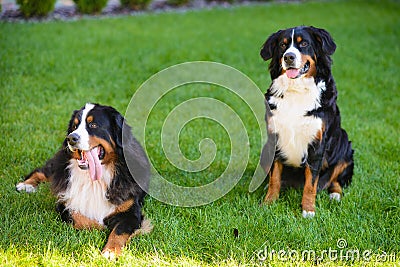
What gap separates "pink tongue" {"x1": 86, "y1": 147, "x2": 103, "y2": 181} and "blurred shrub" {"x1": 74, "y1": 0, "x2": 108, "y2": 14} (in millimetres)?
8680

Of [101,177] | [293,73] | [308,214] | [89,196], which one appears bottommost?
[308,214]

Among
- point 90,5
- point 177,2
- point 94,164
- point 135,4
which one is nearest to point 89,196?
point 94,164

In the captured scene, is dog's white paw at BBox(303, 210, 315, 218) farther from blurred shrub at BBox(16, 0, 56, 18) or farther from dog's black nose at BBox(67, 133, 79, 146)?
blurred shrub at BBox(16, 0, 56, 18)

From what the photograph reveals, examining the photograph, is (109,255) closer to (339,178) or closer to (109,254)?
(109,254)

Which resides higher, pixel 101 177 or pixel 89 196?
pixel 101 177

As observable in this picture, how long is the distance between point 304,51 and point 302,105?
0.44 m

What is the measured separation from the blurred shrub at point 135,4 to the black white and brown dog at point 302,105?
9068 millimetres

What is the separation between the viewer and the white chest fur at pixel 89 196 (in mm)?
3977

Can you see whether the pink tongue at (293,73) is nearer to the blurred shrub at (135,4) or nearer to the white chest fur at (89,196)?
the white chest fur at (89,196)

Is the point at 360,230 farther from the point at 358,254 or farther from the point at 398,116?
the point at 398,116

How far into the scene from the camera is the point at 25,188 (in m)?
4.62

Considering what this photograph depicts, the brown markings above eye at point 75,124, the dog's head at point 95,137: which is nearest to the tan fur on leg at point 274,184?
the dog's head at point 95,137

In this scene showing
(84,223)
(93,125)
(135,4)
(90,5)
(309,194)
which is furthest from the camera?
(135,4)

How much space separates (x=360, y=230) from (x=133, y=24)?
8.35m
